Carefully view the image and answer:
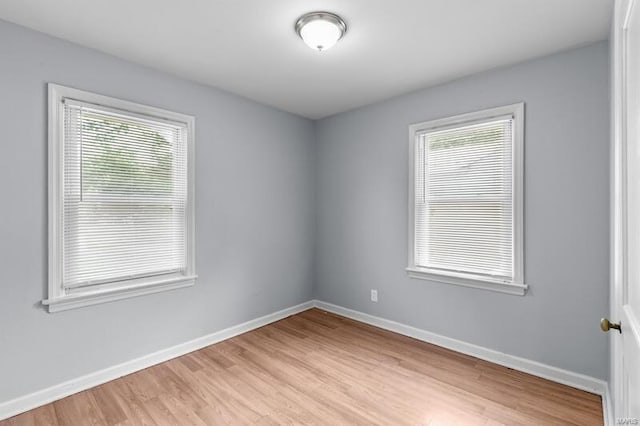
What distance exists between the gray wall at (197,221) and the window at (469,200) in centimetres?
149

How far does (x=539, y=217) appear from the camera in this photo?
8.15 feet

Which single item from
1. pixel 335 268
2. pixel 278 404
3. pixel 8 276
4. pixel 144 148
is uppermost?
pixel 144 148

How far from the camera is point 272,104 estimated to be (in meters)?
3.61

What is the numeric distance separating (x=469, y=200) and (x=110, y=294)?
306 centimetres

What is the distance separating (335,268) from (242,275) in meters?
1.17

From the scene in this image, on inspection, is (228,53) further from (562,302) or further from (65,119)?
(562,302)

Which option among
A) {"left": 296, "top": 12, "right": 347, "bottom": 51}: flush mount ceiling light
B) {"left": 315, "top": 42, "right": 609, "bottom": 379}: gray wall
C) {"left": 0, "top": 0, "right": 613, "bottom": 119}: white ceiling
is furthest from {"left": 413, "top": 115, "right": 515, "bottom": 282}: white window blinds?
{"left": 296, "top": 12, "right": 347, "bottom": 51}: flush mount ceiling light

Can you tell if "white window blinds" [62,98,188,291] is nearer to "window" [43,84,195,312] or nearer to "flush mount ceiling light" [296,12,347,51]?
"window" [43,84,195,312]

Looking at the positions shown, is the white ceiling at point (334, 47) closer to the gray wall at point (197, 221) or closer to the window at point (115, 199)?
the gray wall at point (197, 221)

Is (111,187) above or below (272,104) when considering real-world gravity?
below

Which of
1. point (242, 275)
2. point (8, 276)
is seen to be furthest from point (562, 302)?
point (8, 276)

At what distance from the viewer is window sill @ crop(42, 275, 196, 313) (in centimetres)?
221

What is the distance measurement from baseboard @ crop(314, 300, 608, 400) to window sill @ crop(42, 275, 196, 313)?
198 cm

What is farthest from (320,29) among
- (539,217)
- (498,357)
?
(498,357)
